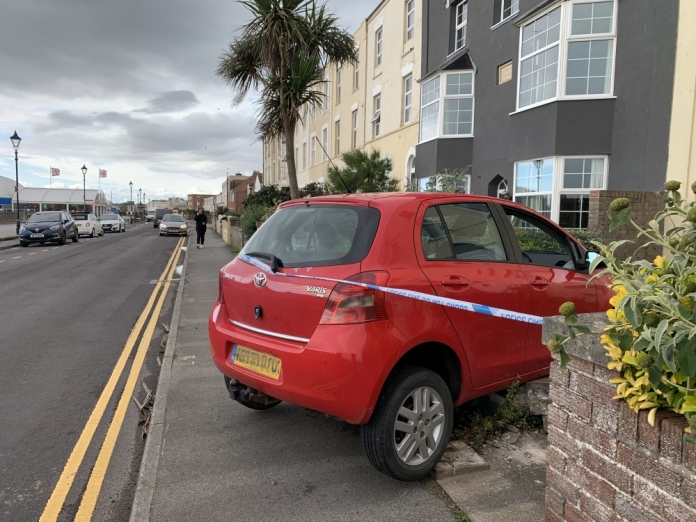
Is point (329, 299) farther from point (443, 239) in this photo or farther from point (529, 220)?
point (529, 220)

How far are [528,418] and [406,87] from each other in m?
16.9

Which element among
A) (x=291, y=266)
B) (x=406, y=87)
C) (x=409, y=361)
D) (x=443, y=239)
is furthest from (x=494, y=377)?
(x=406, y=87)

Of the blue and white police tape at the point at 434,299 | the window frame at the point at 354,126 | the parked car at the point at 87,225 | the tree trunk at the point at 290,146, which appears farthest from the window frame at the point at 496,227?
the parked car at the point at 87,225

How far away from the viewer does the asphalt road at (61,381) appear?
10.9ft

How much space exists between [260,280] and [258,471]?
1277 millimetres

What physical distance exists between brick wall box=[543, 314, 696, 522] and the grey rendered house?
7.55 m

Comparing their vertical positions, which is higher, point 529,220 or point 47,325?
point 529,220

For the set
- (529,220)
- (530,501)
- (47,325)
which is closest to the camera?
(530,501)

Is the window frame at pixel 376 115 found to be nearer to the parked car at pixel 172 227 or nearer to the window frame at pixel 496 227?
the parked car at pixel 172 227

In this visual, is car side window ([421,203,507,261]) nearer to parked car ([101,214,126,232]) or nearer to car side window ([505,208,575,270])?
car side window ([505,208,575,270])

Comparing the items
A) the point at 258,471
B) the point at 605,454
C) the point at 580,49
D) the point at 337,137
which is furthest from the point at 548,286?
the point at 337,137

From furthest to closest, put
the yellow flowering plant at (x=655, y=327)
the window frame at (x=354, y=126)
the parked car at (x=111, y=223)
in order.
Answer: the parked car at (x=111, y=223) < the window frame at (x=354, y=126) < the yellow flowering plant at (x=655, y=327)

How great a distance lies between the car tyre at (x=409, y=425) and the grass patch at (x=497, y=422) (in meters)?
0.47

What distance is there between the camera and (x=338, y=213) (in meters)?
3.53
